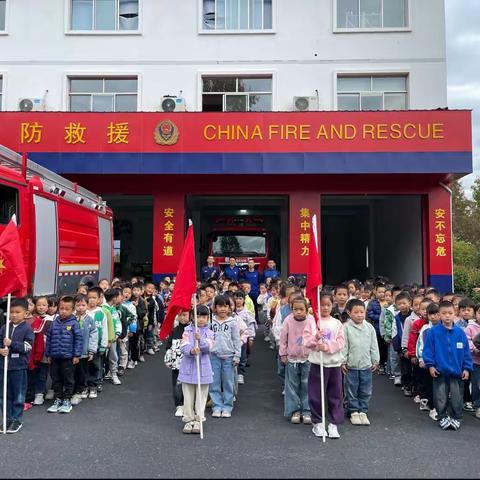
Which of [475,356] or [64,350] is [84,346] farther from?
[475,356]

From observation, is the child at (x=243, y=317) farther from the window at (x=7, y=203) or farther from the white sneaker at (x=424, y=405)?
the window at (x=7, y=203)

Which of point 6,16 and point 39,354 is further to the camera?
point 6,16

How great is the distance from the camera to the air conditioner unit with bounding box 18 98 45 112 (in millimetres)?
15820

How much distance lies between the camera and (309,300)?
6371 millimetres

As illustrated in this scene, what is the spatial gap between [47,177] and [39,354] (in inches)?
165

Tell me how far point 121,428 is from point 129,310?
8.68ft

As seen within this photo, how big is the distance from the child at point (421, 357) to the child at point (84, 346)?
4.00 meters

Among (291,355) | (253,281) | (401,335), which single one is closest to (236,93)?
(253,281)

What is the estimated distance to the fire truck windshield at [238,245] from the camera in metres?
16.3

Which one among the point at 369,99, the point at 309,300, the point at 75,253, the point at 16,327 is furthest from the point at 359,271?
the point at 16,327

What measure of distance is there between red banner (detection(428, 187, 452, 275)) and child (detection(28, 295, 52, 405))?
456 inches

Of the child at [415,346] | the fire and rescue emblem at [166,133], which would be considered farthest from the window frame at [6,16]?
the child at [415,346]

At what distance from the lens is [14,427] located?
5.48 metres

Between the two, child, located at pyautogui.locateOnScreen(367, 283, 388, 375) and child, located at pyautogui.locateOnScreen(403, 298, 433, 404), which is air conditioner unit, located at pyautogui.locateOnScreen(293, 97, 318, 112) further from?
child, located at pyautogui.locateOnScreen(403, 298, 433, 404)
